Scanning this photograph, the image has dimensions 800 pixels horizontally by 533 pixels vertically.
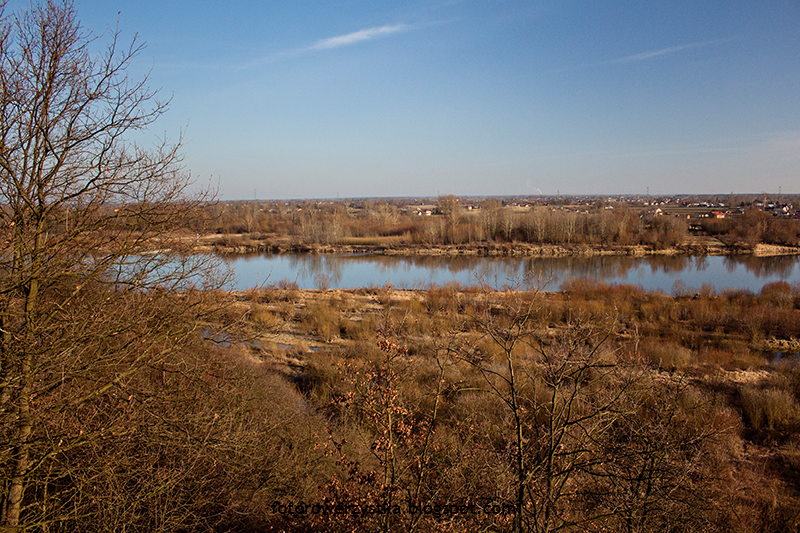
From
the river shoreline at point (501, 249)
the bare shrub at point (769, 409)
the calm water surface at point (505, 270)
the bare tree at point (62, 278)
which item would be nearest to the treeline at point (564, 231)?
the river shoreline at point (501, 249)

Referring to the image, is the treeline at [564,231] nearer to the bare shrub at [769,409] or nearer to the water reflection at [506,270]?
the water reflection at [506,270]

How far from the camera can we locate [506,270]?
29.7 m

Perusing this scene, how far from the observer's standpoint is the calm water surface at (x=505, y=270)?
1062 inches

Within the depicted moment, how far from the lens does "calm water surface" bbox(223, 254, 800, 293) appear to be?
2697cm

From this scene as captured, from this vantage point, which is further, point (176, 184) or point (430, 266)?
point (430, 266)

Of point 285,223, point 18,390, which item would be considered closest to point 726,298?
point 18,390

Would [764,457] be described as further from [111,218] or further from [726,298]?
[726,298]

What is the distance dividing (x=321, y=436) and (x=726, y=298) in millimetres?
19898

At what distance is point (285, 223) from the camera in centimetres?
5697

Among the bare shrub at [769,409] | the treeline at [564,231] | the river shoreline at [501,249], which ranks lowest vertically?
the bare shrub at [769,409]

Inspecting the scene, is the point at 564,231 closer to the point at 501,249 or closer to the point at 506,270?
the point at 501,249

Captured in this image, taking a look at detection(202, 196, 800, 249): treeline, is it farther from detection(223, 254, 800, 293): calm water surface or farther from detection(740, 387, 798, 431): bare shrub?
detection(740, 387, 798, 431): bare shrub

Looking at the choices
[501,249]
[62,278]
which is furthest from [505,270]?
[62,278]

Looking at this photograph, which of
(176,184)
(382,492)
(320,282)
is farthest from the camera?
(320,282)
